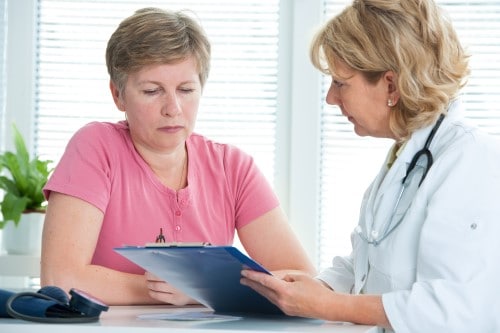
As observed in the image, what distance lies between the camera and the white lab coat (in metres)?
1.59

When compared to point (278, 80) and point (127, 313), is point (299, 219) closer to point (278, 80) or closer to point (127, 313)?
point (278, 80)

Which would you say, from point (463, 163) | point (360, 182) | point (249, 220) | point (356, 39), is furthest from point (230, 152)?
point (360, 182)

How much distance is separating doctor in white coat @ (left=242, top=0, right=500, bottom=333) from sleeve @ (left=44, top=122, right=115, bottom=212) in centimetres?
61

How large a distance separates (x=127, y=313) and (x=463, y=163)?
720 mm

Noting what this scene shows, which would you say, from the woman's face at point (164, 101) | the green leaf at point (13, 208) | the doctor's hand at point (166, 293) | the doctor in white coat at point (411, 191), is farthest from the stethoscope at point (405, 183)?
the green leaf at point (13, 208)

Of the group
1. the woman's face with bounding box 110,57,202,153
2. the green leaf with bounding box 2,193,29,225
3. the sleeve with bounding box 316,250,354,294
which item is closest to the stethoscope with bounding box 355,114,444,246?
the sleeve with bounding box 316,250,354,294

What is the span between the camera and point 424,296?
1.60 metres

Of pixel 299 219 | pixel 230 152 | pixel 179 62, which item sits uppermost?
pixel 179 62

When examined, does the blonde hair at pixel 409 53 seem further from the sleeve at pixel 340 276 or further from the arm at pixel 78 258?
the arm at pixel 78 258

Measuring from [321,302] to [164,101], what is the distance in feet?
2.72

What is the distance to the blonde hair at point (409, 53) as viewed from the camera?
1.78 metres

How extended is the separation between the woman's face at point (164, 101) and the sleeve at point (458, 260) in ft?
2.73

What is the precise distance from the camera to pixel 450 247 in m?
1.60

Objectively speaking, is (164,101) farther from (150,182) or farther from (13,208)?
(13,208)
